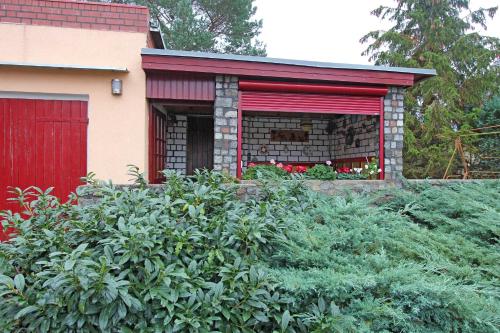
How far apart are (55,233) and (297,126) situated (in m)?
7.73

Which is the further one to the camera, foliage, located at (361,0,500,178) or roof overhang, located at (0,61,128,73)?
foliage, located at (361,0,500,178)

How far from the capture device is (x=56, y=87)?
595 cm

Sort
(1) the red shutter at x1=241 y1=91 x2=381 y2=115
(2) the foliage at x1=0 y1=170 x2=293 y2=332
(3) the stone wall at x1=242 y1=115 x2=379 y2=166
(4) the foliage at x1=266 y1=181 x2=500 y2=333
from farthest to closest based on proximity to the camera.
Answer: (3) the stone wall at x1=242 y1=115 x2=379 y2=166 → (1) the red shutter at x1=241 y1=91 x2=381 y2=115 → (4) the foliage at x1=266 y1=181 x2=500 y2=333 → (2) the foliage at x1=0 y1=170 x2=293 y2=332

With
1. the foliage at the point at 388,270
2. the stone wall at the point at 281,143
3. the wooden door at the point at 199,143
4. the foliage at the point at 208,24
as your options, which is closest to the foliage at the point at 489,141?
the stone wall at the point at 281,143

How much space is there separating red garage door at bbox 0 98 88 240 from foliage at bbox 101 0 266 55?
10384 mm

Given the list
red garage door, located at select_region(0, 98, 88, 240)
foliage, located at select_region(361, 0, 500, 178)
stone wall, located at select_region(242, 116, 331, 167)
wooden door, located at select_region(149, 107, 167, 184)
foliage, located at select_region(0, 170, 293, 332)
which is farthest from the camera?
foliage, located at select_region(361, 0, 500, 178)

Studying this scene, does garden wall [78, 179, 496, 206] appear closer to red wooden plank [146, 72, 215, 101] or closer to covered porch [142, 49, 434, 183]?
covered porch [142, 49, 434, 183]

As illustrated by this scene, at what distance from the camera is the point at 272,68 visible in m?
6.42

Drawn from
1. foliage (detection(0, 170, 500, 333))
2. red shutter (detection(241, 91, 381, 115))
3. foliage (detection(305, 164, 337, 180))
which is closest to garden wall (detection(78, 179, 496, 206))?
foliage (detection(305, 164, 337, 180))

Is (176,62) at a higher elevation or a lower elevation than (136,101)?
higher

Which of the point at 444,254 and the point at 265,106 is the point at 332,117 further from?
the point at 444,254

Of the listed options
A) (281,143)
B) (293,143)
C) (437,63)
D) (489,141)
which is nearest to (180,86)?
(281,143)

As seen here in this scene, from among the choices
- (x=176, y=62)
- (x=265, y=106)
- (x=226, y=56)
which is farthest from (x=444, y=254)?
(x=176, y=62)

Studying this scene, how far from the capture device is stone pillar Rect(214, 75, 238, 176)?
636 centimetres
